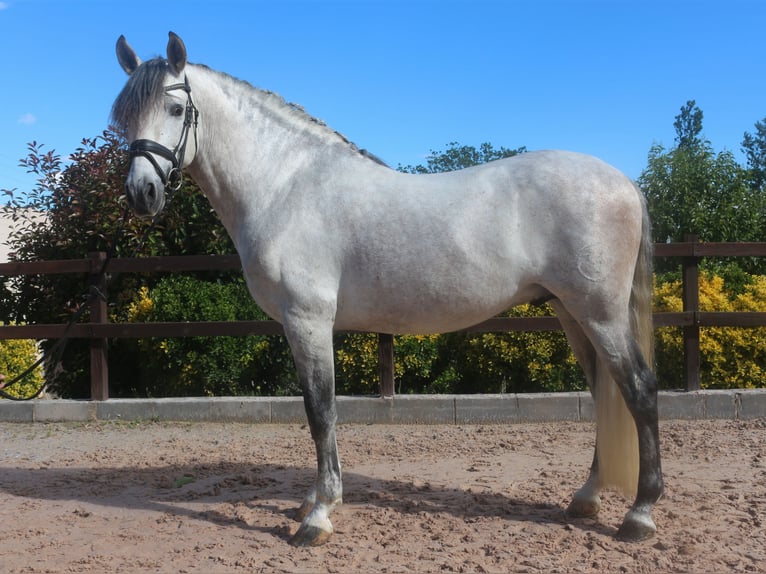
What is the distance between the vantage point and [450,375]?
6906mm

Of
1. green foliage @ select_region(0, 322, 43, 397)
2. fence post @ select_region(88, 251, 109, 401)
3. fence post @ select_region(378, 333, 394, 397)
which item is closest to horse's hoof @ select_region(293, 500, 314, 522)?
fence post @ select_region(378, 333, 394, 397)

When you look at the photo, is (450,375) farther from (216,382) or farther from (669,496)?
(669,496)

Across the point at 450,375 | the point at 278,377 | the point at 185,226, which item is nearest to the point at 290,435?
the point at 278,377

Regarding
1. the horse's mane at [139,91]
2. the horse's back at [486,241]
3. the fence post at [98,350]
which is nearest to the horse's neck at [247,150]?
the horse's mane at [139,91]

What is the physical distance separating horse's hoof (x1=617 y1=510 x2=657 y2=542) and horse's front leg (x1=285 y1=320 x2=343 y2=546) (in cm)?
143

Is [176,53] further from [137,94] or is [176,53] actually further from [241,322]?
[241,322]

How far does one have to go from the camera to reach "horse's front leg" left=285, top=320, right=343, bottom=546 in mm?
3211

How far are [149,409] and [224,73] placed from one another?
→ 155 inches

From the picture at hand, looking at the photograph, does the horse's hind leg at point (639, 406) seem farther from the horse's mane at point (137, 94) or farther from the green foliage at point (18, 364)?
the green foliage at point (18, 364)

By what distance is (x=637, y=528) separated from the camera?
3.12 meters

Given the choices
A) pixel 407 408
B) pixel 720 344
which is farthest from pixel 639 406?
pixel 720 344

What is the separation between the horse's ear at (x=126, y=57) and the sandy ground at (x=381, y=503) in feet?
8.19

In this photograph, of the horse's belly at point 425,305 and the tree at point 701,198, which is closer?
the horse's belly at point 425,305

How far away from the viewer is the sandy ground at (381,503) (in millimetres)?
2969
